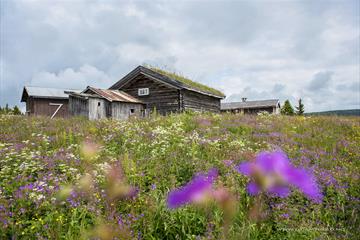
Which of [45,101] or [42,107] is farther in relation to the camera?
[45,101]

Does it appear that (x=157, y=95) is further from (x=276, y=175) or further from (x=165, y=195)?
(x=276, y=175)

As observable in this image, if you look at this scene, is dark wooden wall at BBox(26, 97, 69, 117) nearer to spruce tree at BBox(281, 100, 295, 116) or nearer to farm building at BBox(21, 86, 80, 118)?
farm building at BBox(21, 86, 80, 118)

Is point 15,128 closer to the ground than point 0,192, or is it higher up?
higher up

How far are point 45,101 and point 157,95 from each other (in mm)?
23459

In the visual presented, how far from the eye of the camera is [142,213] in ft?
11.8

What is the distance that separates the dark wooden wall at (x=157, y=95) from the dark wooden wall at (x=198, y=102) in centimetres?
85

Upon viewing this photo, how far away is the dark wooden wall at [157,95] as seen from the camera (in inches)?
866

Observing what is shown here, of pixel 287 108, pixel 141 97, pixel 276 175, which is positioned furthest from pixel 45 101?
pixel 276 175

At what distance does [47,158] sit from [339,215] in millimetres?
5555

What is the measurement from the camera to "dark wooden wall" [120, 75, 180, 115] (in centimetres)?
2200

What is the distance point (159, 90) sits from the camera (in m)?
22.6

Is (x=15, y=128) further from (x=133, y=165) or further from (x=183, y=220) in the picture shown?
(x=183, y=220)

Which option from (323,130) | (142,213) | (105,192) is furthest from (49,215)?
(323,130)

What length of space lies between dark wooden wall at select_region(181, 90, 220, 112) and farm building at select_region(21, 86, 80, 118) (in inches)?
895
